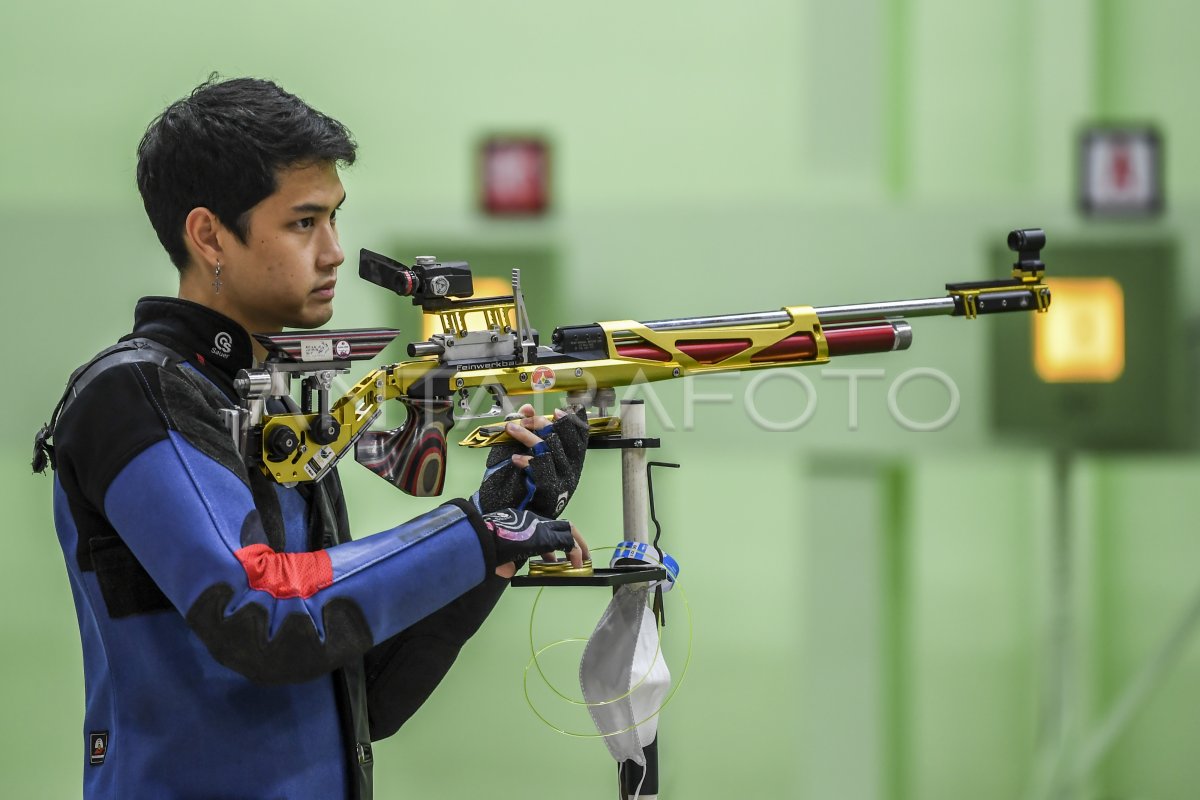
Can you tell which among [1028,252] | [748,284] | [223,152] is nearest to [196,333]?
[223,152]

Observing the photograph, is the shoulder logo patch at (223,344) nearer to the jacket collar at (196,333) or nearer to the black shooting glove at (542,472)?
the jacket collar at (196,333)

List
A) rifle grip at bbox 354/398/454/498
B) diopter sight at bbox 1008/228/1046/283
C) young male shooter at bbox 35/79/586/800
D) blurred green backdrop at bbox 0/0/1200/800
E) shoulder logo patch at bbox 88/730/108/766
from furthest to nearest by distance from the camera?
blurred green backdrop at bbox 0/0/1200/800 < diopter sight at bbox 1008/228/1046/283 < rifle grip at bbox 354/398/454/498 < shoulder logo patch at bbox 88/730/108/766 < young male shooter at bbox 35/79/586/800

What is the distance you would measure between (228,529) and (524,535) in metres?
0.25

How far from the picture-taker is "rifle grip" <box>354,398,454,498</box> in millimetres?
1277

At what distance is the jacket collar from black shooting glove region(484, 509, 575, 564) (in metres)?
0.28

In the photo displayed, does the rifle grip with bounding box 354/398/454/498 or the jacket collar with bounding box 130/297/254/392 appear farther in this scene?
the rifle grip with bounding box 354/398/454/498

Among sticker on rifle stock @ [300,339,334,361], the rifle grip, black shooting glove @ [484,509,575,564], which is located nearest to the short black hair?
sticker on rifle stock @ [300,339,334,361]

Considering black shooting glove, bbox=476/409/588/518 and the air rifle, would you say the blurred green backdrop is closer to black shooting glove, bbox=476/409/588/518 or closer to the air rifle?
the air rifle

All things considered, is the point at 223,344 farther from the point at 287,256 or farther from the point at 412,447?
the point at 412,447

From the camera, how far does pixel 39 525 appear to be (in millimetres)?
2285

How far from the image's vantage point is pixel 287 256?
46.5 inches

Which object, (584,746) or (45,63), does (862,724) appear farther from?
(45,63)

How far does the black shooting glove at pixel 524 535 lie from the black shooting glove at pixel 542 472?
4 cm

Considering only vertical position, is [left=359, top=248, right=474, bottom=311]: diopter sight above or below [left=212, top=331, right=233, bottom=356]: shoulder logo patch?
above
